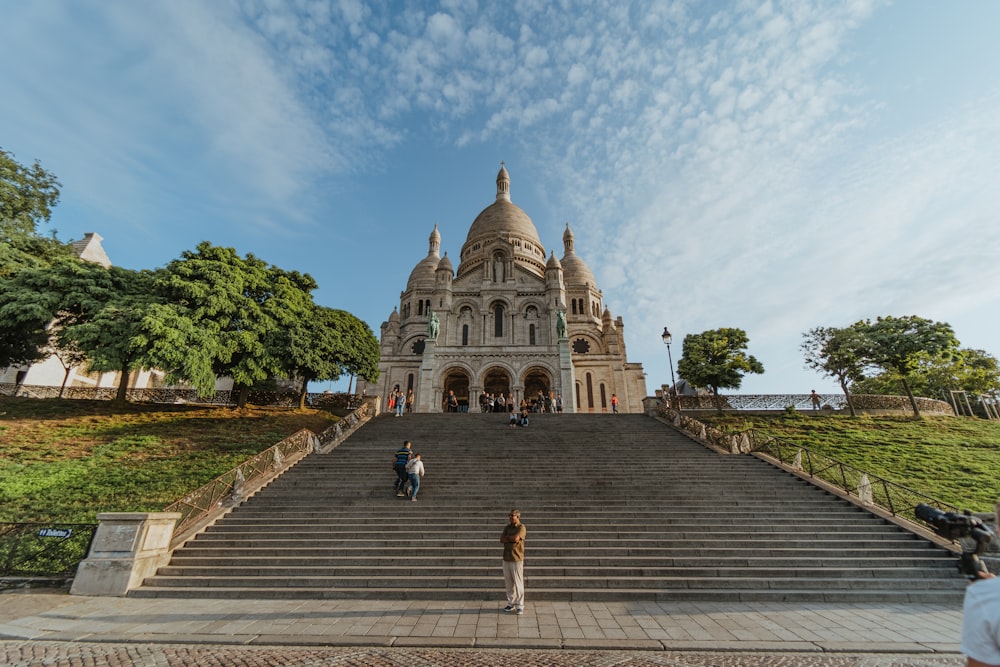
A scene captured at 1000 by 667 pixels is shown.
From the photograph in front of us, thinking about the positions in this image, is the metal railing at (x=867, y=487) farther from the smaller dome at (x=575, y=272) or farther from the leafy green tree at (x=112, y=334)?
the smaller dome at (x=575, y=272)

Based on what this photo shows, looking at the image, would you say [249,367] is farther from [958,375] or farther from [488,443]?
[958,375]

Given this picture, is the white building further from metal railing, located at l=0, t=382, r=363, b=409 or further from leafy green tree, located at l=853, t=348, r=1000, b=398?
leafy green tree, located at l=853, t=348, r=1000, b=398

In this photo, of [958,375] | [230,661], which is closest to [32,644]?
[230,661]

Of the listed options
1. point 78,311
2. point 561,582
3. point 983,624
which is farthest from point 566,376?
point 983,624

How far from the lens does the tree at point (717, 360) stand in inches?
1039

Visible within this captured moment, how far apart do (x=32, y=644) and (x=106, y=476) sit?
31.8 ft

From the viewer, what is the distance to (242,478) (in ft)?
37.8

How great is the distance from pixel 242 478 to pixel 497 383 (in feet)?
81.2

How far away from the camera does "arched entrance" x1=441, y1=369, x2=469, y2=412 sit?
31.4 m

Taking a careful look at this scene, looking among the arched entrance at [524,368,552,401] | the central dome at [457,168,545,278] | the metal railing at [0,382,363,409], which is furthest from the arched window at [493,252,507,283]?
the metal railing at [0,382,363,409]

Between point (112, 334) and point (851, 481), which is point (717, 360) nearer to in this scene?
point (851, 481)

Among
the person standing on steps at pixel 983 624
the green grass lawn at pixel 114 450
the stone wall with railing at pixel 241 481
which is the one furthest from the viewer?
the green grass lawn at pixel 114 450

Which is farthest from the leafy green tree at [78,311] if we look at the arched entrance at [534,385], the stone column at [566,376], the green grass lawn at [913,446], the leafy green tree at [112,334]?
the green grass lawn at [913,446]

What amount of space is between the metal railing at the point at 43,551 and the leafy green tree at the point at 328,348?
13.4 m
